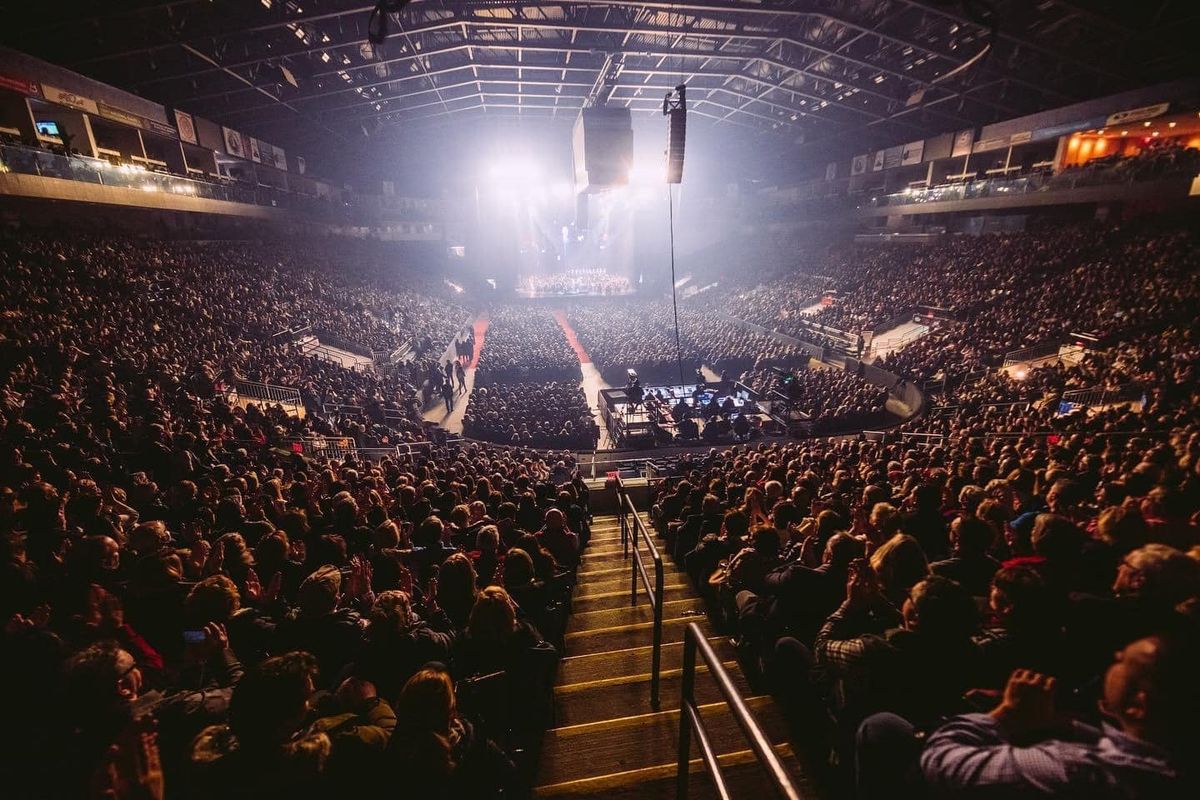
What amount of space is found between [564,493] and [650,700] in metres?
3.13

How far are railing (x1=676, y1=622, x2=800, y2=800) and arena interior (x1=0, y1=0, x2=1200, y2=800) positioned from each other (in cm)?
2

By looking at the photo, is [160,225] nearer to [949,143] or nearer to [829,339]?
[829,339]

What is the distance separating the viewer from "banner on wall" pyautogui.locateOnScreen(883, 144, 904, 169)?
32.6 metres

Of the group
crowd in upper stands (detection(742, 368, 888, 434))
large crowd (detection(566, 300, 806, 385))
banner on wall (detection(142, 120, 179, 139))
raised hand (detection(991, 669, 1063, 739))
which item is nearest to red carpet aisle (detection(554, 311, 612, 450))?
large crowd (detection(566, 300, 806, 385))

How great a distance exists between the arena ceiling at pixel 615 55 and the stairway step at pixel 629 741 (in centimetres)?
1326

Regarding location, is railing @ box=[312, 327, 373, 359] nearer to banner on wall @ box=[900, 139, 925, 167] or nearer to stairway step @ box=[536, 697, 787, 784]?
stairway step @ box=[536, 697, 787, 784]

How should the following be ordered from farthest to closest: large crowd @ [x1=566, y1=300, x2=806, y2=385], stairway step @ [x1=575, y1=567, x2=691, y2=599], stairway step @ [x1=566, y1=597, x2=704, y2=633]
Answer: large crowd @ [x1=566, y1=300, x2=806, y2=385]
stairway step @ [x1=575, y1=567, x2=691, y2=599]
stairway step @ [x1=566, y1=597, x2=704, y2=633]

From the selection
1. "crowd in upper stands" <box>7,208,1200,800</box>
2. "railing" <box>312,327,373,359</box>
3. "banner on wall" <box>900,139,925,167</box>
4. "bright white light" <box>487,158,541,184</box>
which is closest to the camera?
"crowd in upper stands" <box>7,208,1200,800</box>

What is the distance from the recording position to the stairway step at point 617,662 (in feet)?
13.0

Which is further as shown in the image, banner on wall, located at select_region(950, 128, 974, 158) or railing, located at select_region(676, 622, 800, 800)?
banner on wall, located at select_region(950, 128, 974, 158)

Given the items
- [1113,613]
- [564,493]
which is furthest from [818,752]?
[564,493]

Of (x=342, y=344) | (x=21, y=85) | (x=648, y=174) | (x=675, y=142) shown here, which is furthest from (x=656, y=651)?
(x=648, y=174)

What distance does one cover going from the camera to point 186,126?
22.1m

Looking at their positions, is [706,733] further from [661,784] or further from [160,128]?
[160,128]
